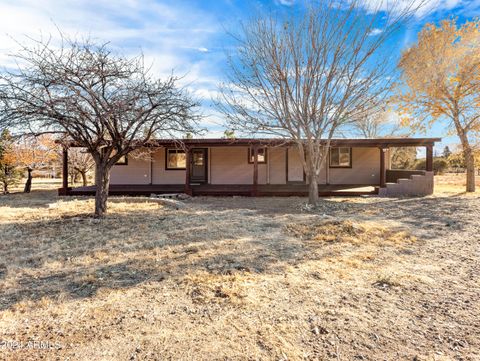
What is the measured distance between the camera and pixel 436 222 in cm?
677

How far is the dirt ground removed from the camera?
207 cm

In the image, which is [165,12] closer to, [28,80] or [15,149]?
[28,80]

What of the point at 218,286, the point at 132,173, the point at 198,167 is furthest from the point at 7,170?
the point at 218,286

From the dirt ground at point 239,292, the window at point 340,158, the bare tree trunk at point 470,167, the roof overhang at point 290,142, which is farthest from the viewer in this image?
the window at point 340,158

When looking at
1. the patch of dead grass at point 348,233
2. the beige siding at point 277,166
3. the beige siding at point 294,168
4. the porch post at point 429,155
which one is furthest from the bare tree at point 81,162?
the porch post at point 429,155

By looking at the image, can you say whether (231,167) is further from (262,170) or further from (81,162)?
(81,162)

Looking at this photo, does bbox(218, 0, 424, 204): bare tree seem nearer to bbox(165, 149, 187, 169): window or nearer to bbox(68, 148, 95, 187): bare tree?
bbox(165, 149, 187, 169): window

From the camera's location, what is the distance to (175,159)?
1364 centimetres

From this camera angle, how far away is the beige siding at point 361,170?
1377cm

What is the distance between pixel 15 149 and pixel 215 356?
1417 centimetres

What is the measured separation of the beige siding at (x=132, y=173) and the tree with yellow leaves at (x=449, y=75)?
12581 mm

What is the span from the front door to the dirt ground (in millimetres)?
7772

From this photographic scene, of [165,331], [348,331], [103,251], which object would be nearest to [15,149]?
[103,251]

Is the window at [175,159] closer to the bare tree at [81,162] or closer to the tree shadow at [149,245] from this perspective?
the tree shadow at [149,245]
